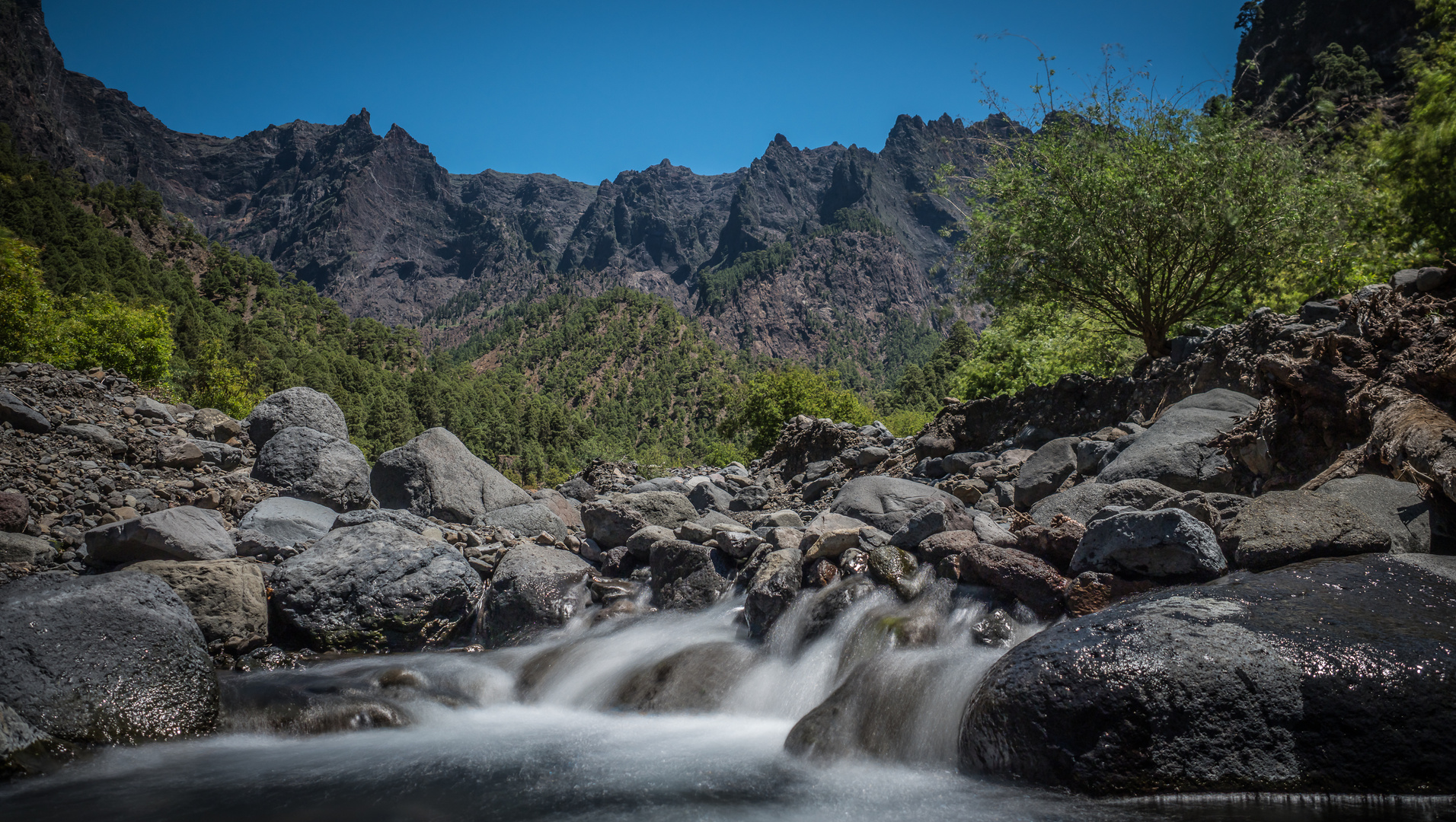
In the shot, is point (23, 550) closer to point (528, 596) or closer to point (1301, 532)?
point (528, 596)

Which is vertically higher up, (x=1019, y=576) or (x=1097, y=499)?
(x=1097, y=499)

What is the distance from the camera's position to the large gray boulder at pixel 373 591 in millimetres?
8195

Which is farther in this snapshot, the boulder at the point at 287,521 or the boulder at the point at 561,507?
the boulder at the point at 561,507

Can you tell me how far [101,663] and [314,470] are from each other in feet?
22.3

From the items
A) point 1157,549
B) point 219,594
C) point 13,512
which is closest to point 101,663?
point 219,594

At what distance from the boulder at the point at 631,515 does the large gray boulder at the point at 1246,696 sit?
7192mm

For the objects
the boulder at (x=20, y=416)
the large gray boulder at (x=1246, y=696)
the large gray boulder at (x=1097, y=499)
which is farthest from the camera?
the boulder at (x=20, y=416)

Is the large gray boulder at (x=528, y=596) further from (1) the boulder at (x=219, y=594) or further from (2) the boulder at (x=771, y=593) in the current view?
(2) the boulder at (x=771, y=593)

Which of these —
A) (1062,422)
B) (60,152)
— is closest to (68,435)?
(1062,422)

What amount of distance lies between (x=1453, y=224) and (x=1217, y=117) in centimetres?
554

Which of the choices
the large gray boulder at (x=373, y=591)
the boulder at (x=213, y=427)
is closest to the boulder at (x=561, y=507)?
the large gray boulder at (x=373, y=591)

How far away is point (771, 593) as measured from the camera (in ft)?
23.8

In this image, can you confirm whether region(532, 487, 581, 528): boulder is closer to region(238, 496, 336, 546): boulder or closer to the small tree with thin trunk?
region(238, 496, 336, 546): boulder

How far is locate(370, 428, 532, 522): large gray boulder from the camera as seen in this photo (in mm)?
12344
